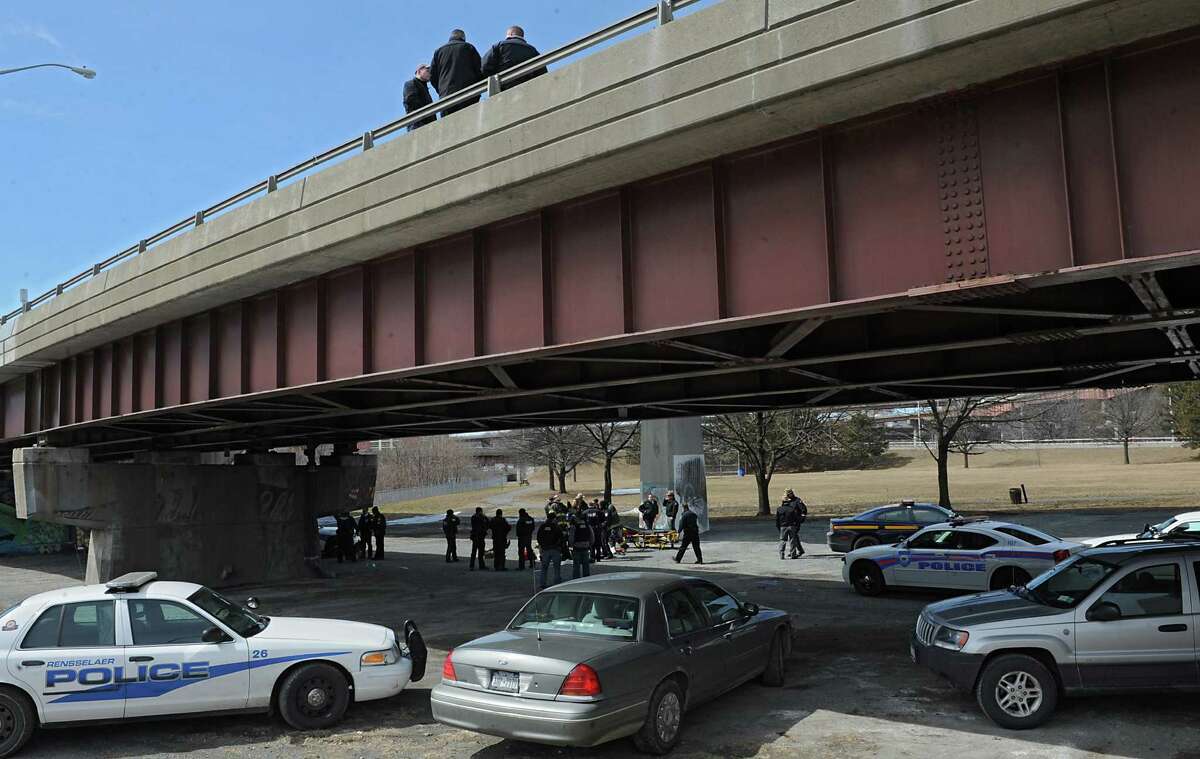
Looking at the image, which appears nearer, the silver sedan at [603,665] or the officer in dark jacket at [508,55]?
the silver sedan at [603,665]

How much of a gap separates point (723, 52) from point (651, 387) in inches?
361

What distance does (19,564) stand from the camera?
33.4m

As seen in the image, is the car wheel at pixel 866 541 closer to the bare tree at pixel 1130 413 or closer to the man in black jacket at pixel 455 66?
the man in black jacket at pixel 455 66

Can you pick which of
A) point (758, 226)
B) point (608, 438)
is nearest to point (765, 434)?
point (608, 438)

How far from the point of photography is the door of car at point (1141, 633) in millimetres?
7879

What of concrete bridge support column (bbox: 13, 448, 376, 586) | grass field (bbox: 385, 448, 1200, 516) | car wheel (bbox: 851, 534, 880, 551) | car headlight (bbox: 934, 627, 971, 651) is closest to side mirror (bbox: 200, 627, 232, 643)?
car headlight (bbox: 934, 627, 971, 651)

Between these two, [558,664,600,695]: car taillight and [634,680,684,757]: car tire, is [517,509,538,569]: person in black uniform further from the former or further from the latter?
[558,664,600,695]: car taillight

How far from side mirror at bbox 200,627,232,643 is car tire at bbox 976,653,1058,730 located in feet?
23.9

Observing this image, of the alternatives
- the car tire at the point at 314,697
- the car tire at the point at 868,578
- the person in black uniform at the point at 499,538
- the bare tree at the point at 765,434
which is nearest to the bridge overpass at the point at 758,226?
the car tire at the point at 868,578

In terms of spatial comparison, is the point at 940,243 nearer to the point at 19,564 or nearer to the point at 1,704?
the point at 1,704

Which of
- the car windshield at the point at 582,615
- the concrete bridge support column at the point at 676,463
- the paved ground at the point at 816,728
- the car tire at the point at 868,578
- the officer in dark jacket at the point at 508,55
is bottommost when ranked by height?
the paved ground at the point at 816,728

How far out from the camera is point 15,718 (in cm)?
807

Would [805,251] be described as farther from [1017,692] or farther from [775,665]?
[775,665]

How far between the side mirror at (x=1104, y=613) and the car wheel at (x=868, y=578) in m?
8.77
